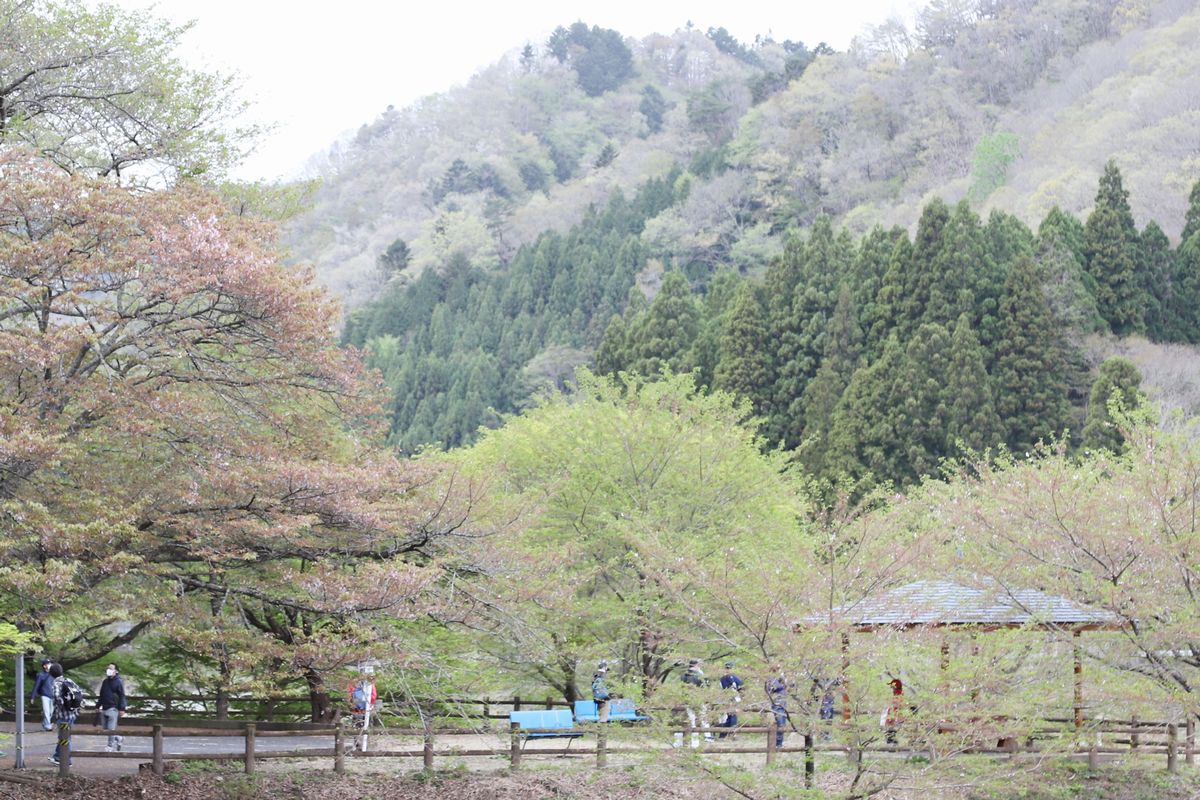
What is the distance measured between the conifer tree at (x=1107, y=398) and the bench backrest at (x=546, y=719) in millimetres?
16951

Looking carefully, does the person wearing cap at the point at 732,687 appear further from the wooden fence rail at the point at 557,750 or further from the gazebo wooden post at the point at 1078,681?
the gazebo wooden post at the point at 1078,681

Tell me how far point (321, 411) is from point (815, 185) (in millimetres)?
52064

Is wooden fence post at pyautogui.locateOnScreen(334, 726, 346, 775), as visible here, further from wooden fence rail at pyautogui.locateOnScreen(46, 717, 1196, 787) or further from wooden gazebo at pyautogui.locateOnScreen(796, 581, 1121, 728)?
wooden gazebo at pyautogui.locateOnScreen(796, 581, 1121, 728)

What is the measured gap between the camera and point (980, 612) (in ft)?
58.2

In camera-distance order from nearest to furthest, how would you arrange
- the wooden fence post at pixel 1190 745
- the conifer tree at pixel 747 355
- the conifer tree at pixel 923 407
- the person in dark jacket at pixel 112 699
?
the person in dark jacket at pixel 112 699, the wooden fence post at pixel 1190 745, the conifer tree at pixel 923 407, the conifer tree at pixel 747 355

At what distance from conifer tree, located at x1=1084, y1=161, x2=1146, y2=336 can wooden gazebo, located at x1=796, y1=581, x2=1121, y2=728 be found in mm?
21198

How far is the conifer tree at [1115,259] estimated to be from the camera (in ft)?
122

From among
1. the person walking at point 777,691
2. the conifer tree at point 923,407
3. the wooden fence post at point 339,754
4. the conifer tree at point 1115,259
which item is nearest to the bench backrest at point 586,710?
the wooden fence post at point 339,754

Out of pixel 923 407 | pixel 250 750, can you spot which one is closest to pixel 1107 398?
pixel 923 407

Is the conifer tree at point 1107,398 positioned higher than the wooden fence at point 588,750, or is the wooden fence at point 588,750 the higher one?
the conifer tree at point 1107,398

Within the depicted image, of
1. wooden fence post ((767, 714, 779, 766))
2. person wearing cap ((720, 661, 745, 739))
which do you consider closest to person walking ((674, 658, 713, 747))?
person wearing cap ((720, 661, 745, 739))

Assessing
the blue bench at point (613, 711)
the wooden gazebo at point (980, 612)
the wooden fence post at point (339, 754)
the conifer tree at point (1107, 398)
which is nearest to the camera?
the wooden gazebo at point (980, 612)

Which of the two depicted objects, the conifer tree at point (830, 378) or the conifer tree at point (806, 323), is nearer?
the conifer tree at point (830, 378)

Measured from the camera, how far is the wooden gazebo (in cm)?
1600
